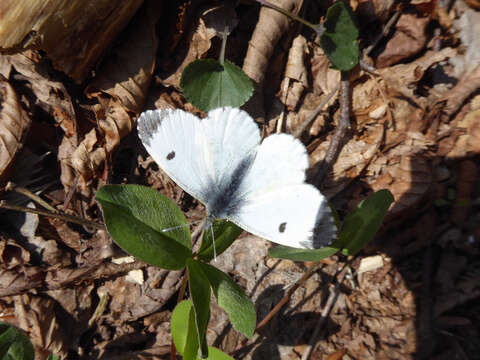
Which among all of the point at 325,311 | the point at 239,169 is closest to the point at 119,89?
the point at 239,169

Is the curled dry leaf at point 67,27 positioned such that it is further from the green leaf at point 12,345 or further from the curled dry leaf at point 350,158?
the curled dry leaf at point 350,158

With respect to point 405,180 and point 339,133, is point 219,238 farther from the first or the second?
point 405,180

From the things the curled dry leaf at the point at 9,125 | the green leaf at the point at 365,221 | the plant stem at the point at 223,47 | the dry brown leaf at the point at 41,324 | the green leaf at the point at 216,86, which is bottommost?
the dry brown leaf at the point at 41,324

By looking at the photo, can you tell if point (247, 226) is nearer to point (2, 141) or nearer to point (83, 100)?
point (83, 100)

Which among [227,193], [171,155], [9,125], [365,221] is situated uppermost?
[365,221]

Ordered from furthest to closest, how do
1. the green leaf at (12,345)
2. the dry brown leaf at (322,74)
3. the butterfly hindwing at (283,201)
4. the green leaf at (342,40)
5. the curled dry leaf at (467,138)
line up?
the dry brown leaf at (322,74), the curled dry leaf at (467,138), the green leaf at (342,40), the green leaf at (12,345), the butterfly hindwing at (283,201)

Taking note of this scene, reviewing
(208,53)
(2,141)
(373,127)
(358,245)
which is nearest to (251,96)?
(208,53)

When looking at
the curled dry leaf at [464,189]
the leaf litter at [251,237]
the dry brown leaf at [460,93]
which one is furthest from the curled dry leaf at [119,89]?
the curled dry leaf at [464,189]
